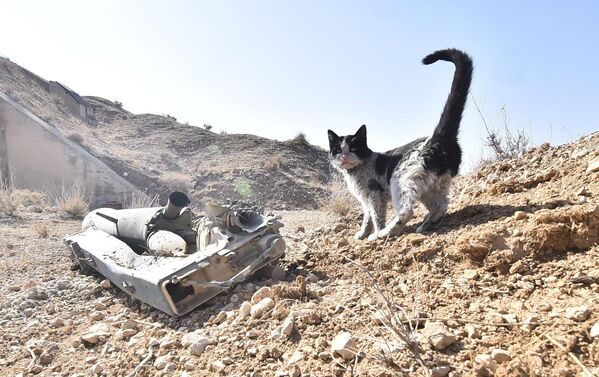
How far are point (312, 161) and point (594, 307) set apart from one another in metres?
19.0

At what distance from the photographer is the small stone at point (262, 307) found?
2307mm

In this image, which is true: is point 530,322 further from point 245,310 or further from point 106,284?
point 106,284

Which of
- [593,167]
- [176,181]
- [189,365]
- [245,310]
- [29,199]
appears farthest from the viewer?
[176,181]

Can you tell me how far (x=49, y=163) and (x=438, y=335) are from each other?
1780cm

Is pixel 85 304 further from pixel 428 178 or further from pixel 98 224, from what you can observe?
pixel 428 178

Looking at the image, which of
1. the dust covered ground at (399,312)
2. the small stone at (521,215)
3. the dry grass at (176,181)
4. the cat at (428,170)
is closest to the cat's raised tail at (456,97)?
the cat at (428,170)

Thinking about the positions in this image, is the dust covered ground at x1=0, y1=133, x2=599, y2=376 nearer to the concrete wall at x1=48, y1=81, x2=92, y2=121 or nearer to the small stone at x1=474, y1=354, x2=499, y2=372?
the small stone at x1=474, y1=354, x2=499, y2=372

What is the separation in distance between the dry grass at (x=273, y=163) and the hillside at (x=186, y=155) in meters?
0.02

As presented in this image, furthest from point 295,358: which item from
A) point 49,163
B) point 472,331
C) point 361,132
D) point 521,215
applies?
point 49,163

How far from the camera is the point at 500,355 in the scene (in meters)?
1.41

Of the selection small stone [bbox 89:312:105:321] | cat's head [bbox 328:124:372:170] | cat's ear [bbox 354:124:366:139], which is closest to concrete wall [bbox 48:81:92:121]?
cat's head [bbox 328:124:372:170]

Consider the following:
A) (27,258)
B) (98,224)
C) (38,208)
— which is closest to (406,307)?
(98,224)

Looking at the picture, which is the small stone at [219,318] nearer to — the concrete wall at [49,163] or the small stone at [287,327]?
the small stone at [287,327]

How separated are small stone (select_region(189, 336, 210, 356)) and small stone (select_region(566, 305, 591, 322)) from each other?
67.7 inches
